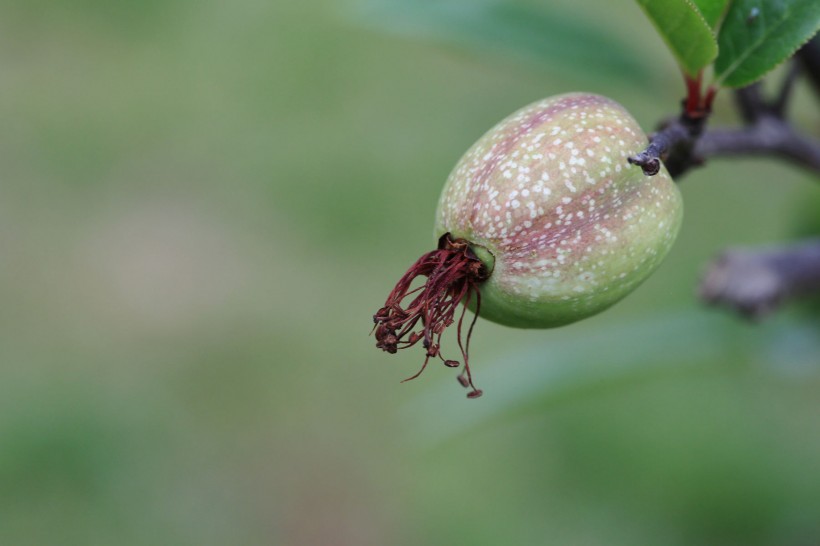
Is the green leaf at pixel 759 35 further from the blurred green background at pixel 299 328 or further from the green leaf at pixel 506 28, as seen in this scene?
the blurred green background at pixel 299 328

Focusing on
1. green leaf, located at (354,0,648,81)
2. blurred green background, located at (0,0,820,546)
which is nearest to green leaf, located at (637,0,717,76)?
green leaf, located at (354,0,648,81)

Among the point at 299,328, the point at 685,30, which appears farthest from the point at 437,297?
the point at 299,328

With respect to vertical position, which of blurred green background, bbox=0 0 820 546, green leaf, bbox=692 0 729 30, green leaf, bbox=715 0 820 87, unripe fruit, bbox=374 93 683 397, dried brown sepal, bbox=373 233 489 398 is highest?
green leaf, bbox=692 0 729 30

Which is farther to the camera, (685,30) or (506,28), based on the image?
(506,28)

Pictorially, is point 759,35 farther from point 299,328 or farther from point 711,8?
point 299,328

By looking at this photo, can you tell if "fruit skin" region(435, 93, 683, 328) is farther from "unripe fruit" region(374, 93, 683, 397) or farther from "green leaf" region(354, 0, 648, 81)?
"green leaf" region(354, 0, 648, 81)

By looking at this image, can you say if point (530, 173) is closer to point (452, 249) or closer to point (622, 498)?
point (452, 249)

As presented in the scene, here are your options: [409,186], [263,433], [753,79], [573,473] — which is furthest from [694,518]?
[753,79]
